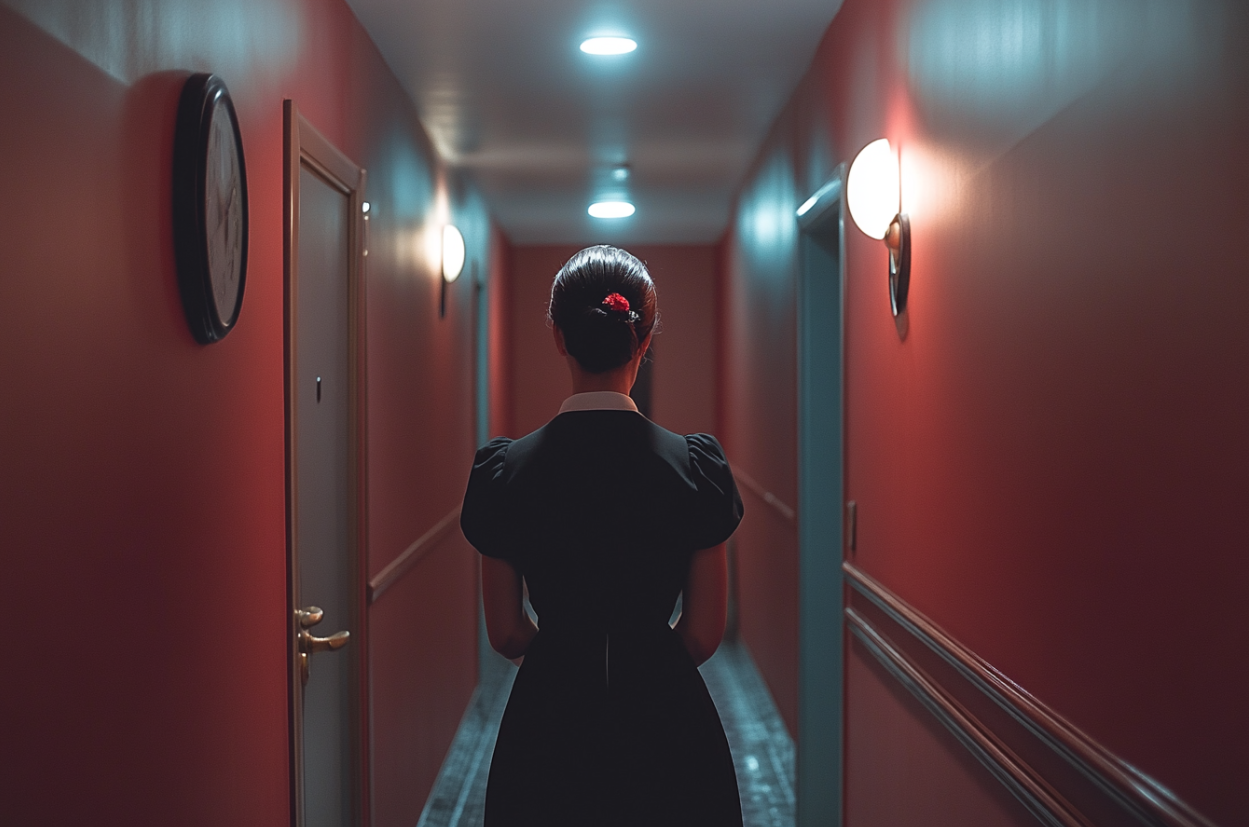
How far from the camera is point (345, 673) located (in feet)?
8.87

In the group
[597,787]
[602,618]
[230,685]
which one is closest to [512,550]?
[602,618]

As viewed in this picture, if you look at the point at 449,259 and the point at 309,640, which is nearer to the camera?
the point at 309,640

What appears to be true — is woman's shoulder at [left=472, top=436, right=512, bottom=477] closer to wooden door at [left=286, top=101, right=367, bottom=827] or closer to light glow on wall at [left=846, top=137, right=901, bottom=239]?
wooden door at [left=286, top=101, right=367, bottom=827]

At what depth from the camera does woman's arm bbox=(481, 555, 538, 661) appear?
1.50 m

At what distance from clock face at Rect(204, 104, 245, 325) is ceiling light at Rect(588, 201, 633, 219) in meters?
4.70

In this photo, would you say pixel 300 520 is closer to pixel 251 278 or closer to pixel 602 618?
pixel 251 278

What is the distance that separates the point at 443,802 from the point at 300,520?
2.00 m

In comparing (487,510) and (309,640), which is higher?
(487,510)

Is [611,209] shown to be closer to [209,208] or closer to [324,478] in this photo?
[324,478]

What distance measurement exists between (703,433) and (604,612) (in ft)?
3.20

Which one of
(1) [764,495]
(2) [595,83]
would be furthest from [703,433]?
(1) [764,495]

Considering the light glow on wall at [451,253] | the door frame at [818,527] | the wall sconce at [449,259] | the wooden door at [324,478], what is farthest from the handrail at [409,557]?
the door frame at [818,527]

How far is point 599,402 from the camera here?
147 centimetres

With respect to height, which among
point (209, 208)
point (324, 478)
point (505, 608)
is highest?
point (209, 208)
